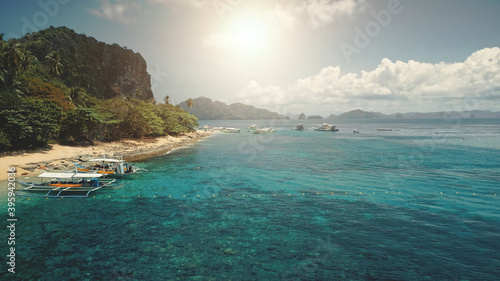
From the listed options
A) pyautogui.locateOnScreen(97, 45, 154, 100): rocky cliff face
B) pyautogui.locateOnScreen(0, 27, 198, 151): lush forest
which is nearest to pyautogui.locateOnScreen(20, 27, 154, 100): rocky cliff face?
pyautogui.locateOnScreen(97, 45, 154, 100): rocky cliff face

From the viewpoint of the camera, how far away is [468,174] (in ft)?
132

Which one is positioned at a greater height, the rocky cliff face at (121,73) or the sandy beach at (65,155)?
the rocky cliff face at (121,73)

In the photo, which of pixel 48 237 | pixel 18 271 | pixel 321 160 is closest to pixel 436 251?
pixel 18 271

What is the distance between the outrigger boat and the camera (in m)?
27.7

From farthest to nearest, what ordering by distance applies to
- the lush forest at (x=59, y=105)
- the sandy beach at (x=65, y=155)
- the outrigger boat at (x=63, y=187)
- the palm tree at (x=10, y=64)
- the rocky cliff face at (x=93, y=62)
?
the rocky cliff face at (x=93, y=62), the palm tree at (x=10, y=64), the lush forest at (x=59, y=105), the sandy beach at (x=65, y=155), the outrigger boat at (x=63, y=187)

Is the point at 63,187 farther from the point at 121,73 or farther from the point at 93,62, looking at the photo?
the point at 121,73

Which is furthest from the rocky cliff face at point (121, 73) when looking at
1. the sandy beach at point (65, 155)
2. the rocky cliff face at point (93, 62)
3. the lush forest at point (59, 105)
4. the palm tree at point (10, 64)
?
the palm tree at point (10, 64)

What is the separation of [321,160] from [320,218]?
33.9m

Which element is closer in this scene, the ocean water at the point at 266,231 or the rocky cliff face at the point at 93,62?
the ocean water at the point at 266,231

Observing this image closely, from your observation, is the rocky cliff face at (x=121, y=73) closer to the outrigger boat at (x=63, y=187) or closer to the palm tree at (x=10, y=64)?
the palm tree at (x=10, y=64)

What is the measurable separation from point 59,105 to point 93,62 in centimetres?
11431

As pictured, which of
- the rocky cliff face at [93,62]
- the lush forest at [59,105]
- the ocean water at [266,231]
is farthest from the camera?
the rocky cliff face at [93,62]

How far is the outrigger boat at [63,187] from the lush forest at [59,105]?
16.0 metres

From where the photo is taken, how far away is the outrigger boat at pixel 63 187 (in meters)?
Result: 27.7
